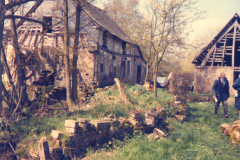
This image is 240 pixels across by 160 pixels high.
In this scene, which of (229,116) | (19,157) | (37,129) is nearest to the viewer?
(19,157)

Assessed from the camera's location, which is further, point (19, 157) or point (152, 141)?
point (152, 141)

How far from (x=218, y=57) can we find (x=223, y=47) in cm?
126

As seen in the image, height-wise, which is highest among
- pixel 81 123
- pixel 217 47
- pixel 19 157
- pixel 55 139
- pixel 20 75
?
pixel 217 47

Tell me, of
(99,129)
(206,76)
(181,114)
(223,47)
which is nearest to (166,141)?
(99,129)

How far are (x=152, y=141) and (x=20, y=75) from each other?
8.50 meters

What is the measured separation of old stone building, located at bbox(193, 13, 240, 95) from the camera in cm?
1772

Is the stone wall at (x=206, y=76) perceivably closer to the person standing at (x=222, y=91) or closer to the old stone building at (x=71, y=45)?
the old stone building at (x=71, y=45)

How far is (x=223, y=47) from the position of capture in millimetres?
18219

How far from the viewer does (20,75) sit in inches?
427

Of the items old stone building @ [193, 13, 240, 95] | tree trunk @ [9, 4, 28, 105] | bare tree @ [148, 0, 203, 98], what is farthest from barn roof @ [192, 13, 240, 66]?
tree trunk @ [9, 4, 28, 105]

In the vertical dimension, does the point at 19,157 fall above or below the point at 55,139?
below

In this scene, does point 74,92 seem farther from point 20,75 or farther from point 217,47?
point 217,47

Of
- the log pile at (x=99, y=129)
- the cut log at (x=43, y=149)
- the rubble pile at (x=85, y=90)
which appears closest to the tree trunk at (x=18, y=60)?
the rubble pile at (x=85, y=90)

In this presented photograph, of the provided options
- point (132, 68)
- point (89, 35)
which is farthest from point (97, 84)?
point (132, 68)
